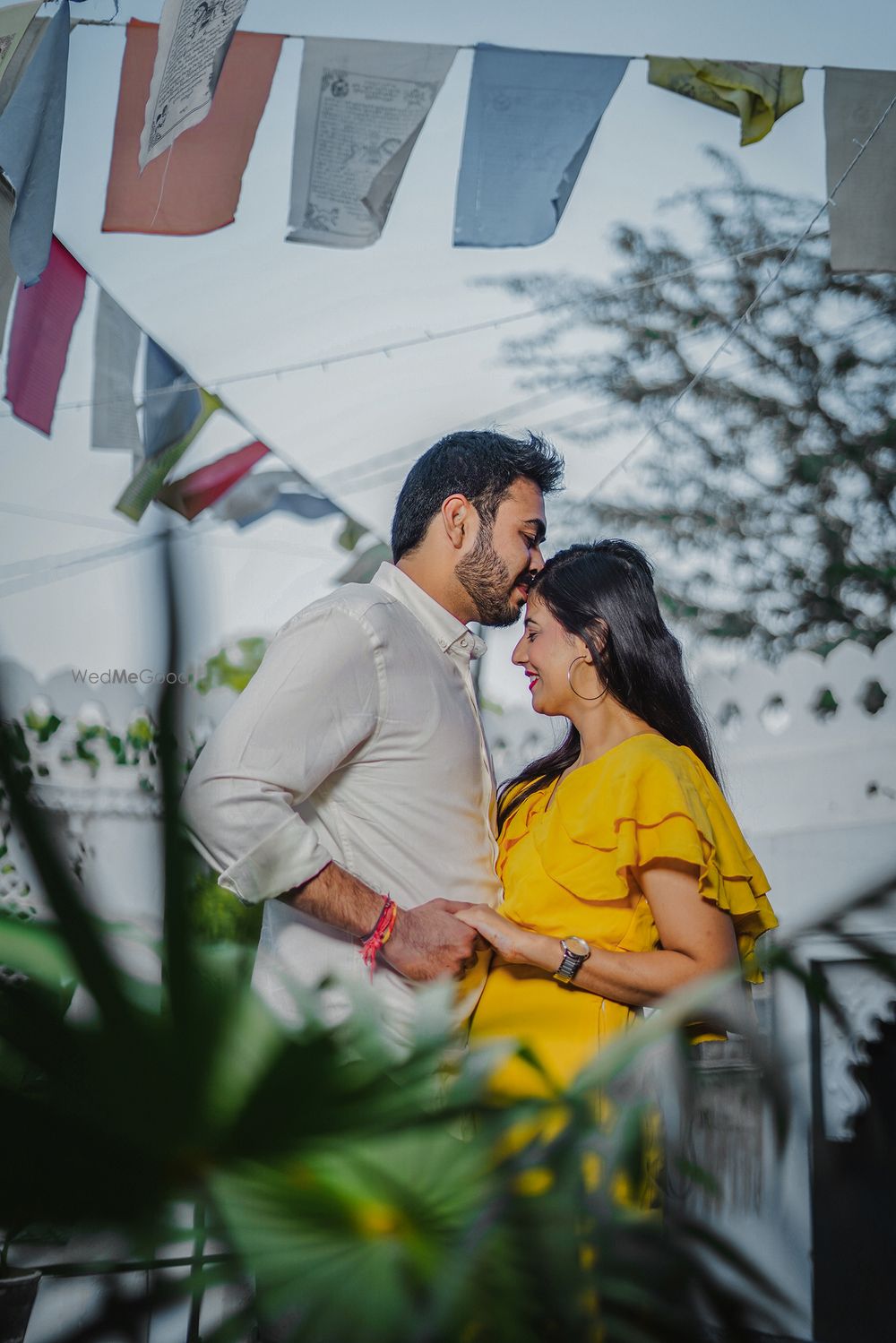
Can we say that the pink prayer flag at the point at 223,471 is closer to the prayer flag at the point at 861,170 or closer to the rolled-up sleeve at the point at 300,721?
the prayer flag at the point at 861,170

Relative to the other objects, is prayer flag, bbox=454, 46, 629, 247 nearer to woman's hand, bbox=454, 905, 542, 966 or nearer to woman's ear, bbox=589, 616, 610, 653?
woman's ear, bbox=589, 616, 610, 653

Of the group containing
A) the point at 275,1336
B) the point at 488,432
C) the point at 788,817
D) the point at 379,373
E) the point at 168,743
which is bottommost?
the point at 275,1336

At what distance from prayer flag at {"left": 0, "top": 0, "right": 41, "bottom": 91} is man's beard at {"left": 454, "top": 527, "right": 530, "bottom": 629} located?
1675 millimetres

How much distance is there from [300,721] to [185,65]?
5.47 feet

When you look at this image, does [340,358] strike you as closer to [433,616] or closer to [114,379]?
[114,379]

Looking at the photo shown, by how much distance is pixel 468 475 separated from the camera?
166cm

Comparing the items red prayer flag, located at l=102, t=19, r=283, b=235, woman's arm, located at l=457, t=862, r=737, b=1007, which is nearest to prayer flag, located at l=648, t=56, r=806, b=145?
red prayer flag, located at l=102, t=19, r=283, b=235

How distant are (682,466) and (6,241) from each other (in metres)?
4.99

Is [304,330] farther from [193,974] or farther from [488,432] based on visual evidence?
[193,974]

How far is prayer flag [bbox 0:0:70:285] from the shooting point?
8.14 ft

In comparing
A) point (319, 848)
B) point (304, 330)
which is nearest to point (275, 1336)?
point (319, 848)

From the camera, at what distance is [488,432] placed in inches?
67.2

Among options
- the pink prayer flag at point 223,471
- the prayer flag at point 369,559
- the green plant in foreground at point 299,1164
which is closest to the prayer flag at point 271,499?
the pink prayer flag at point 223,471

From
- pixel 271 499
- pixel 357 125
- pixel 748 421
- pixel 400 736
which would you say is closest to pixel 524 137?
pixel 357 125
